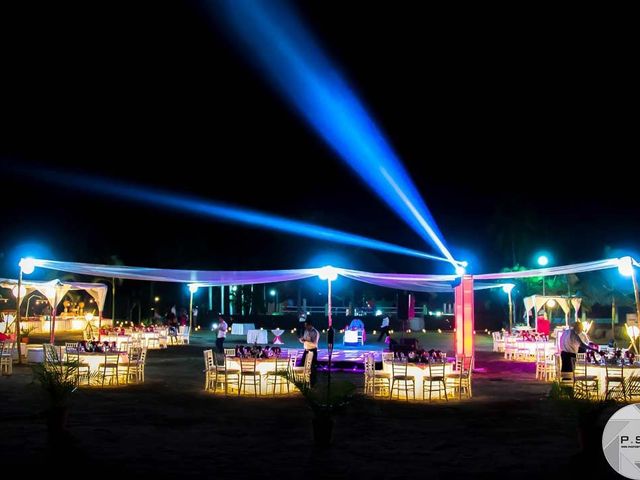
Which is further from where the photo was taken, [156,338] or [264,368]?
[156,338]

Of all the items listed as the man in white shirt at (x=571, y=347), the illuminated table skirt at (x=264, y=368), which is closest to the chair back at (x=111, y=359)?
the illuminated table skirt at (x=264, y=368)

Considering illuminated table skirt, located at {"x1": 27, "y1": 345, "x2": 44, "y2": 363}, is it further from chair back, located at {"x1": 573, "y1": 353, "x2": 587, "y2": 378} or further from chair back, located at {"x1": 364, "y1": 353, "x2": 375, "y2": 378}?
chair back, located at {"x1": 573, "y1": 353, "x2": 587, "y2": 378}

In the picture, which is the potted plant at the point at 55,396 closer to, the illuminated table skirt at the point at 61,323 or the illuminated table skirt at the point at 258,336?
the illuminated table skirt at the point at 258,336

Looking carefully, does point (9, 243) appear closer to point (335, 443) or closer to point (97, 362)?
point (97, 362)

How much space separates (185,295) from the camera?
52562 mm

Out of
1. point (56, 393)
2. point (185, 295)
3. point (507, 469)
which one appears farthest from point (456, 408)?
point (185, 295)

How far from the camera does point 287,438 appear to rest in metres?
9.28

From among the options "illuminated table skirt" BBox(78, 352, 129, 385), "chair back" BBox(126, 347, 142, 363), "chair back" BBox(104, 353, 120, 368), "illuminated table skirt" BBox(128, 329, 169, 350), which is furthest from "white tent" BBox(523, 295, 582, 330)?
"chair back" BBox(104, 353, 120, 368)

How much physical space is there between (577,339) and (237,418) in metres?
7.32

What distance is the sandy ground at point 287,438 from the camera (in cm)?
759

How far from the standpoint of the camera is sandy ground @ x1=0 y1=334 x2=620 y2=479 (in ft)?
24.9

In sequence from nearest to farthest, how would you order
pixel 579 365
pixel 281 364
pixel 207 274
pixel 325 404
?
pixel 325 404
pixel 579 365
pixel 281 364
pixel 207 274

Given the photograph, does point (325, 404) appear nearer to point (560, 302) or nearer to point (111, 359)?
point (111, 359)

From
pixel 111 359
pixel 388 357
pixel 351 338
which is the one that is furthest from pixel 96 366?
pixel 351 338
